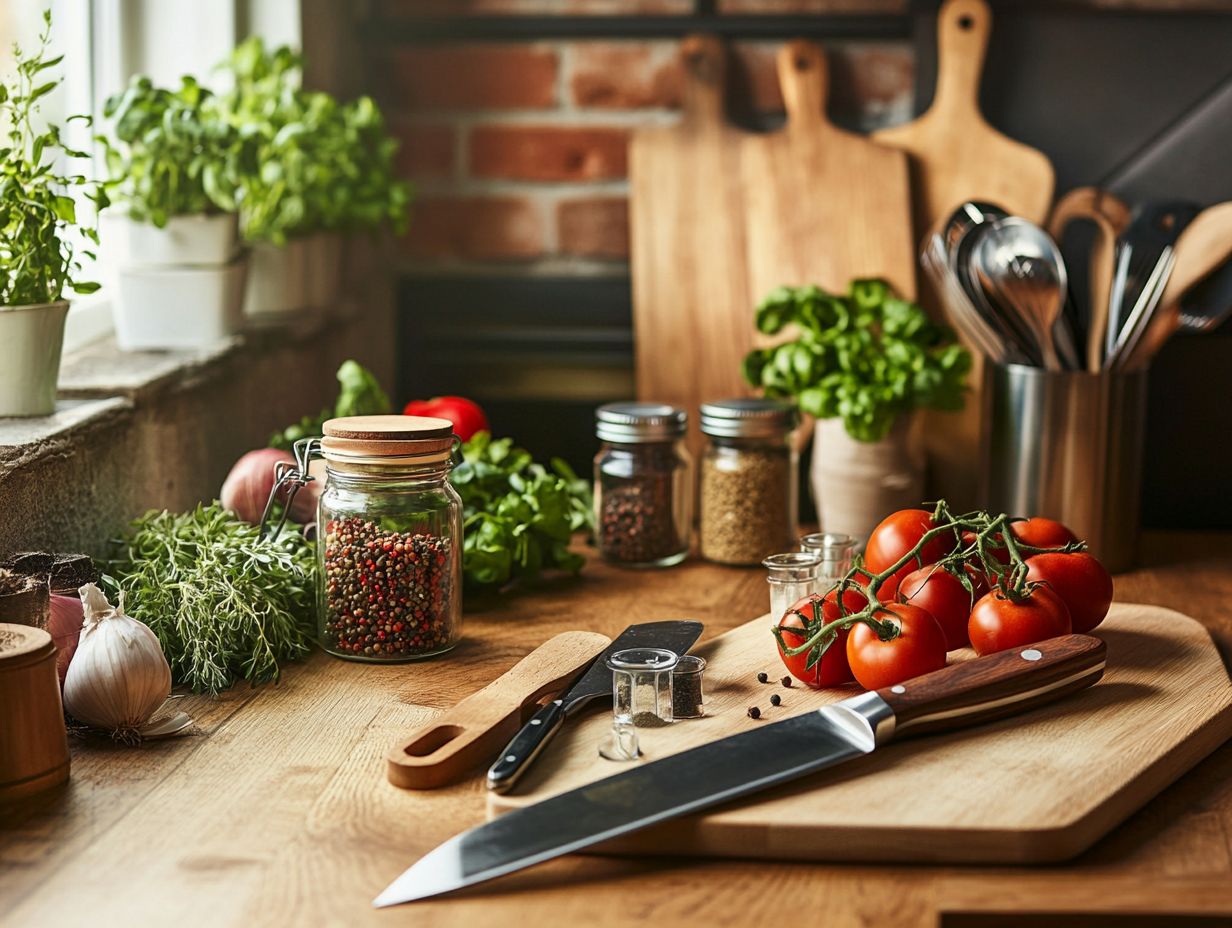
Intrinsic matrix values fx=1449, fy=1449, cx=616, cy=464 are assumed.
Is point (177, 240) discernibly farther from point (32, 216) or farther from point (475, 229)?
point (475, 229)

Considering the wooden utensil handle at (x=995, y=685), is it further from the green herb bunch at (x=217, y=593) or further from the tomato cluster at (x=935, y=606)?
the green herb bunch at (x=217, y=593)

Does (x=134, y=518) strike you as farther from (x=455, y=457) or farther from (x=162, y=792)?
(x=162, y=792)

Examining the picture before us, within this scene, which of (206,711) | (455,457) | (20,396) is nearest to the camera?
(206,711)

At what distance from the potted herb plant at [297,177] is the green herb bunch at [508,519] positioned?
34cm

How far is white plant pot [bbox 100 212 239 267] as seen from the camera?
1.44 m

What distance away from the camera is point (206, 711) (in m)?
1.04

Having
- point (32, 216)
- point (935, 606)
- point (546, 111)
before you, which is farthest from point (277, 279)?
point (935, 606)

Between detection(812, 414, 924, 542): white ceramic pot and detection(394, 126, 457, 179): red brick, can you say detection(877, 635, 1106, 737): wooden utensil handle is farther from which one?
detection(394, 126, 457, 179): red brick

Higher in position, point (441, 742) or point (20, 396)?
point (20, 396)

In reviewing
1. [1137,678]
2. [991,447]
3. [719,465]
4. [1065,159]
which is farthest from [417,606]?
[1065,159]

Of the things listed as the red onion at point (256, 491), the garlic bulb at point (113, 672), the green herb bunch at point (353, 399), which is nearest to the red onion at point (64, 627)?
the garlic bulb at point (113, 672)

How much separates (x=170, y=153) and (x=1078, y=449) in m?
0.93

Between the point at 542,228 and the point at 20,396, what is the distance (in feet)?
2.62

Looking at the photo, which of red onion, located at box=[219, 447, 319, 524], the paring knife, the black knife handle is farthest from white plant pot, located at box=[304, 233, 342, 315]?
the paring knife
